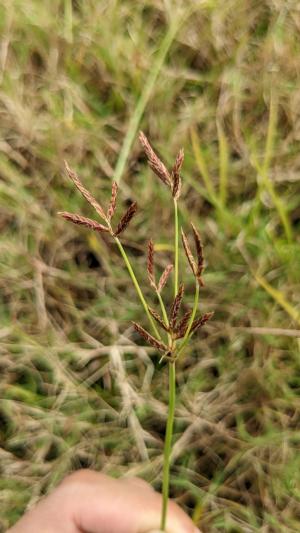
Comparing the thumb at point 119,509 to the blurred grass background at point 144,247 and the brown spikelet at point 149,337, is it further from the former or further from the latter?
the brown spikelet at point 149,337

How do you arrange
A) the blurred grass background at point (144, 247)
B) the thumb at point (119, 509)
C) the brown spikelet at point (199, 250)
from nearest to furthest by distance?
the brown spikelet at point (199, 250) → the thumb at point (119, 509) → the blurred grass background at point (144, 247)

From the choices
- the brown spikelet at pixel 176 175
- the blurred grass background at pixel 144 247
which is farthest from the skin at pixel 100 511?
the brown spikelet at pixel 176 175

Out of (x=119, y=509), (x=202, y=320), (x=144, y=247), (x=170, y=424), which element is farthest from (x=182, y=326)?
(x=144, y=247)

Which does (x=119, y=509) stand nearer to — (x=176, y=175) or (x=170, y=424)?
(x=170, y=424)

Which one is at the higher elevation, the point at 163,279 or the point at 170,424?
the point at 163,279

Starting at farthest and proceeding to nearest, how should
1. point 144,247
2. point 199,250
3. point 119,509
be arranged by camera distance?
point 144,247
point 119,509
point 199,250

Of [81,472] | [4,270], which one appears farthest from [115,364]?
[4,270]

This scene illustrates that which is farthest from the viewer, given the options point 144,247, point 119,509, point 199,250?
point 144,247
